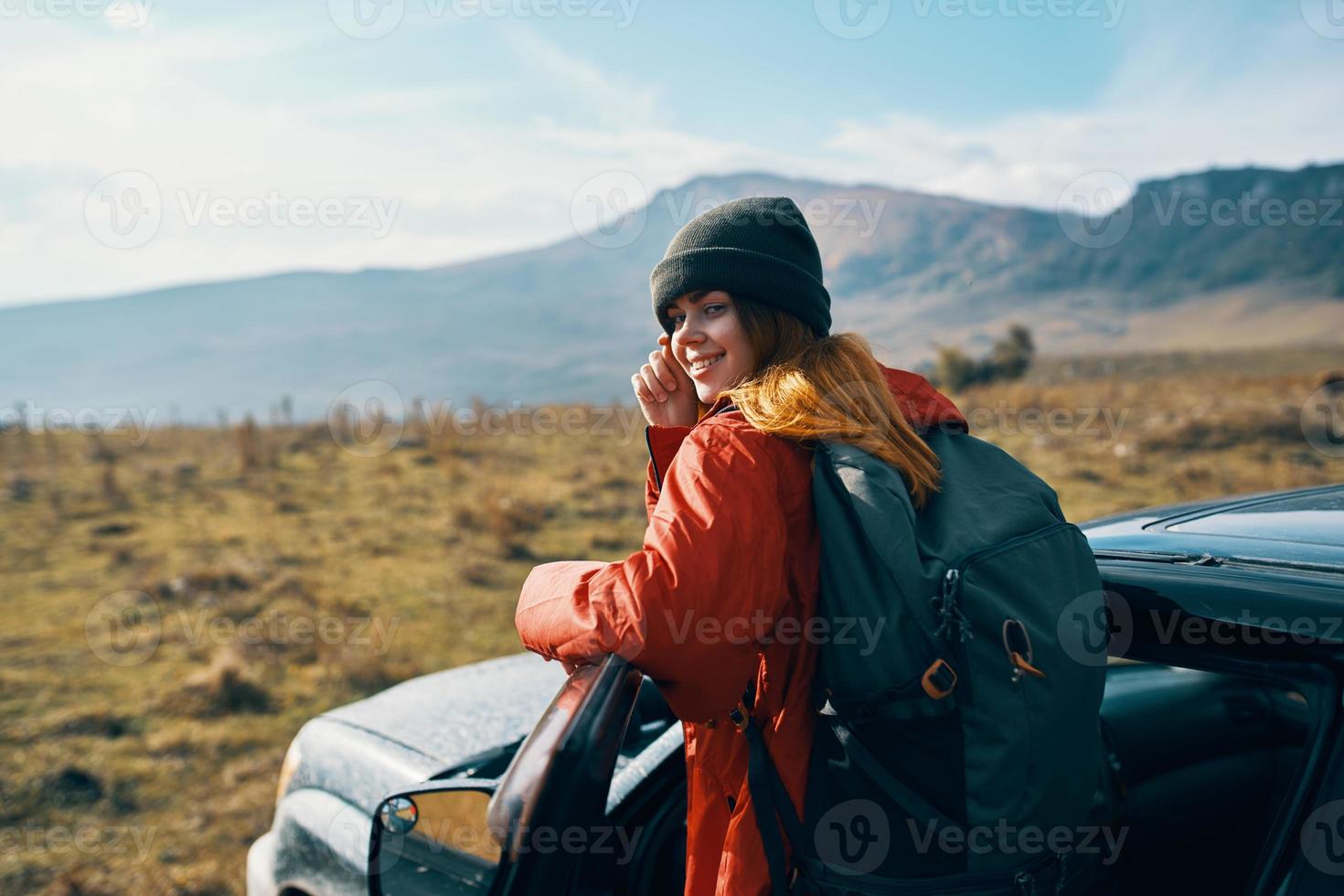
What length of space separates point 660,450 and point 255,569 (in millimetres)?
8711

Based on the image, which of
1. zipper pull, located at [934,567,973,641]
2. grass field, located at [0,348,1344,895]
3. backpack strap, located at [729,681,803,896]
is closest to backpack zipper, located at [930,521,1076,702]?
zipper pull, located at [934,567,973,641]

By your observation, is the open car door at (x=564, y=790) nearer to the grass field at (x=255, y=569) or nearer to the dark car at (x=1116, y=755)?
the dark car at (x=1116, y=755)

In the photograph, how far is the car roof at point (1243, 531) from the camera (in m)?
1.72

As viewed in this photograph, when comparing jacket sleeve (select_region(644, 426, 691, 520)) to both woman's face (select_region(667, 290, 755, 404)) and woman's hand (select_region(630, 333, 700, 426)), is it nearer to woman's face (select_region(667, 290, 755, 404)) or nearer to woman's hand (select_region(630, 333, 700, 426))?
woman's face (select_region(667, 290, 755, 404))

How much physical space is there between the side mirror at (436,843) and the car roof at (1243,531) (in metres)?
1.49

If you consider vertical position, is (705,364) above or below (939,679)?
above

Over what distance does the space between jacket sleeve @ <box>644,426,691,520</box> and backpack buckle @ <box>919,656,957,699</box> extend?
606 mm

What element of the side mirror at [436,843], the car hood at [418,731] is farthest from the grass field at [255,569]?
the side mirror at [436,843]

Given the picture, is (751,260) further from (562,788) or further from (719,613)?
(562,788)

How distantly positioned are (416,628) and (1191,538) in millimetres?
6594

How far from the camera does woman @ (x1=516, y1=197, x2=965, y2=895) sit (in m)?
1.39

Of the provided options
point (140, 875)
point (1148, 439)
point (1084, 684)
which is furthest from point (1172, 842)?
point (1148, 439)

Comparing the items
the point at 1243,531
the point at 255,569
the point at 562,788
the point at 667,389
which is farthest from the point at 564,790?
the point at 255,569

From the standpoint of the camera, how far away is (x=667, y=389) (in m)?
2.12
